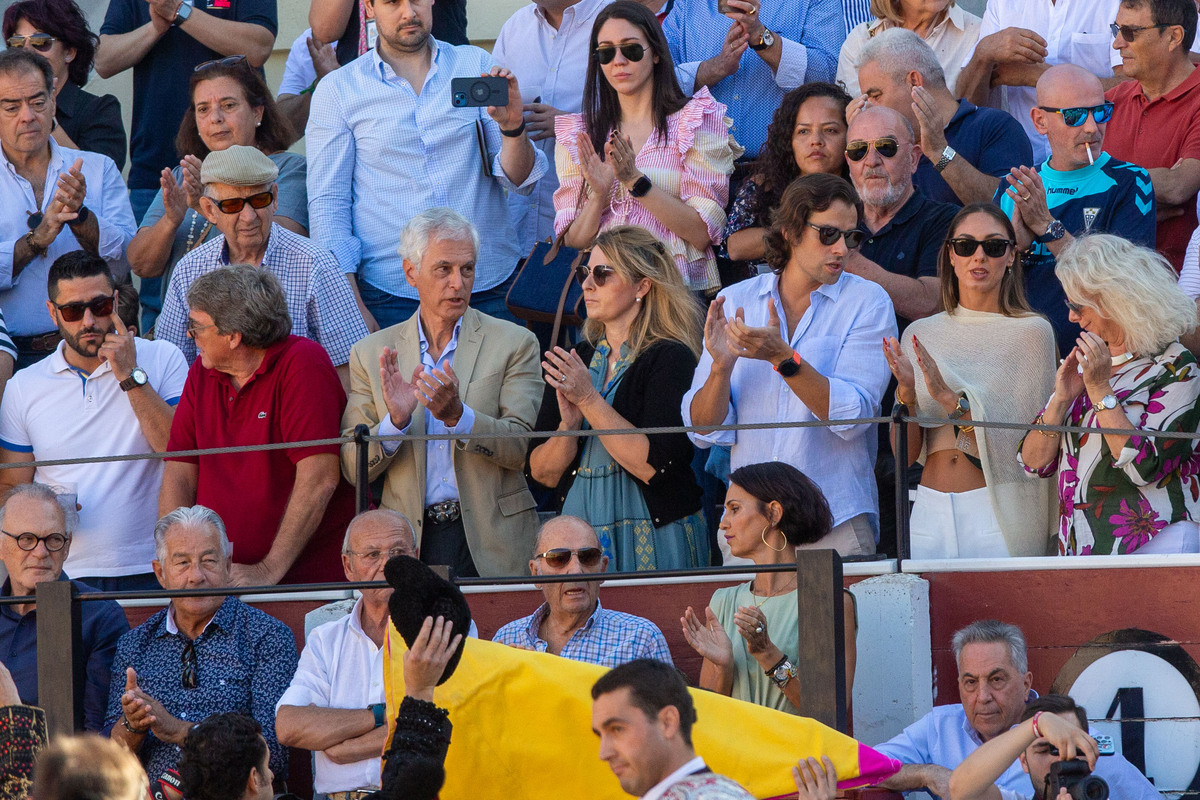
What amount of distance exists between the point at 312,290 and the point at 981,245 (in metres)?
2.69

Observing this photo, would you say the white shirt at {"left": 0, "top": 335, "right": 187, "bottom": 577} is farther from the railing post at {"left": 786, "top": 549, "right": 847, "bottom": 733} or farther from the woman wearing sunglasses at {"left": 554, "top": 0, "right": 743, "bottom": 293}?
the railing post at {"left": 786, "top": 549, "right": 847, "bottom": 733}

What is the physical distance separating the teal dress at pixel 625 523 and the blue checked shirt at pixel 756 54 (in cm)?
192

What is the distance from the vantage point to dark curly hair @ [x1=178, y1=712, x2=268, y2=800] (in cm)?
494

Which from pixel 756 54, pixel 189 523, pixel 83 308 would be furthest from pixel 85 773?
pixel 756 54

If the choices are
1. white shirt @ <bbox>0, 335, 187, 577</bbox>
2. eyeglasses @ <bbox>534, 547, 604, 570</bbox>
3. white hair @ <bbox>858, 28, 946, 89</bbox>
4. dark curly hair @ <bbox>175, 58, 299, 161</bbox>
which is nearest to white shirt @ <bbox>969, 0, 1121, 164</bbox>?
white hair @ <bbox>858, 28, 946, 89</bbox>

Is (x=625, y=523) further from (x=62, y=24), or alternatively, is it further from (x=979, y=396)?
(x=62, y=24)

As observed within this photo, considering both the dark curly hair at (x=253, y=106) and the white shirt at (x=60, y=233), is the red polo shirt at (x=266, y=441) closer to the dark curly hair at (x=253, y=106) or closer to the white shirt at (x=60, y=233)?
the white shirt at (x=60, y=233)

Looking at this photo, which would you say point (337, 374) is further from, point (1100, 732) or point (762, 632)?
point (1100, 732)

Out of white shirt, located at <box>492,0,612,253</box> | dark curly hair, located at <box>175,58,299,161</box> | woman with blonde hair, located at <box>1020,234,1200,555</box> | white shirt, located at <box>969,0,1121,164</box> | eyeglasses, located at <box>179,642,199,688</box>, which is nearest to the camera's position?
woman with blonde hair, located at <box>1020,234,1200,555</box>

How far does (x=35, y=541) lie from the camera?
658 centimetres

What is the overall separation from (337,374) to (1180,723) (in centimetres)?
326

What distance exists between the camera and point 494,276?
314 inches

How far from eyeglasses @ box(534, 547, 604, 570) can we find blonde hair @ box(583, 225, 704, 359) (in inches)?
34.8

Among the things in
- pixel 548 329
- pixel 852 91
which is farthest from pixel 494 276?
pixel 852 91
